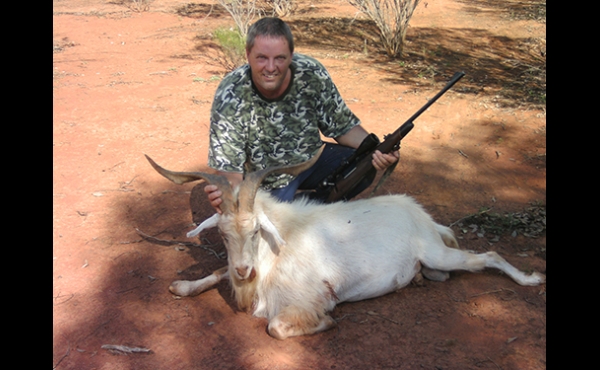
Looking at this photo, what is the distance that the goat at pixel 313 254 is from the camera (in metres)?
3.77

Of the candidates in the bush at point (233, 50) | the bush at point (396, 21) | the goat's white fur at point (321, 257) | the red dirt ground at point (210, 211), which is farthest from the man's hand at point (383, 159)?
the bush at point (396, 21)

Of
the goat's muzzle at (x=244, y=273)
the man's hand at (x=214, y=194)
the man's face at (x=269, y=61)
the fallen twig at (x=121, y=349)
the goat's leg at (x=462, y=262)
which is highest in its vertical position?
the man's face at (x=269, y=61)

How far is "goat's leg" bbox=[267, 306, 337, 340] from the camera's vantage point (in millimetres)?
3783

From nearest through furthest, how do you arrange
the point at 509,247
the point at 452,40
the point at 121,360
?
the point at 121,360
the point at 509,247
the point at 452,40

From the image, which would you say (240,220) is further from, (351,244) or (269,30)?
(269,30)

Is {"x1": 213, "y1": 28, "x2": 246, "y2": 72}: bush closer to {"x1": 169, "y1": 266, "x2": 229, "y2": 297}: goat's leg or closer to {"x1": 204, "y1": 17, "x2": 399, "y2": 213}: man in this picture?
{"x1": 204, "y1": 17, "x2": 399, "y2": 213}: man

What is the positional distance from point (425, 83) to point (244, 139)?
A: 5513mm

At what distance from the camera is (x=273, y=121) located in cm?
463

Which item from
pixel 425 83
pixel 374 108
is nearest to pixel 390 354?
pixel 374 108

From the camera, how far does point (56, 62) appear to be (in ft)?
34.9

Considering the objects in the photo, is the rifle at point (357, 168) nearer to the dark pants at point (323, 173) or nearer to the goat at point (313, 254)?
the dark pants at point (323, 173)

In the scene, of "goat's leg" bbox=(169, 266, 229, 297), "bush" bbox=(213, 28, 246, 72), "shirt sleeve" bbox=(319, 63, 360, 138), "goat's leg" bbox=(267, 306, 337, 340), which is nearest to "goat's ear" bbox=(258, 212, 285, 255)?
"goat's leg" bbox=(267, 306, 337, 340)

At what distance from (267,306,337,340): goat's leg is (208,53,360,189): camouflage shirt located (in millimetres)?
1334

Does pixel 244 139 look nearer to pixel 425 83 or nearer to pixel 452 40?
pixel 425 83
